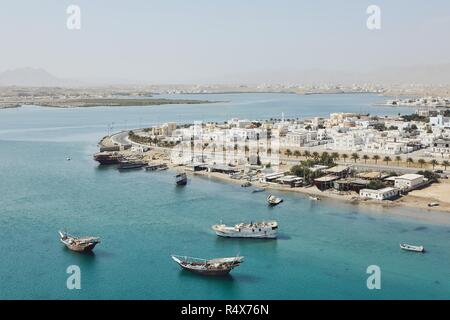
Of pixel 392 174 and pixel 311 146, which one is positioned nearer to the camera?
pixel 392 174

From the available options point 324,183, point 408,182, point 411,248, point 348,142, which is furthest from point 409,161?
point 411,248

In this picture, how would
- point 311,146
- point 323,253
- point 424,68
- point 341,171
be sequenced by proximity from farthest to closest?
point 424,68, point 311,146, point 341,171, point 323,253

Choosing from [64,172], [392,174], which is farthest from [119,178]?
[392,174]

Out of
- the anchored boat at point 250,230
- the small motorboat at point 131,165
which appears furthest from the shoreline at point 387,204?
the small motorboat at point 131,165

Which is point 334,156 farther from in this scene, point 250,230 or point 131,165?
point 250,230
